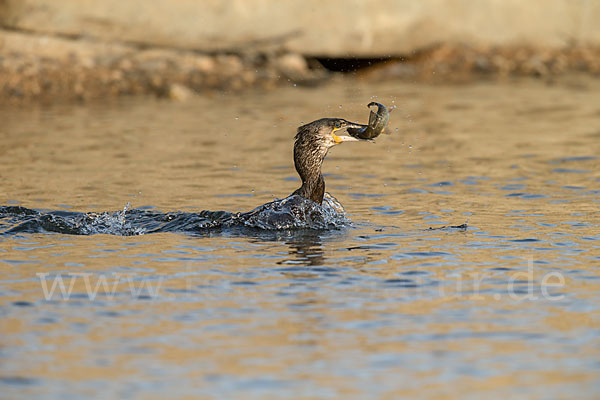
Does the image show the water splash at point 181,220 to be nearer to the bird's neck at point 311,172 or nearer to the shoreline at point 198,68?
the bird's neck at point 311,172

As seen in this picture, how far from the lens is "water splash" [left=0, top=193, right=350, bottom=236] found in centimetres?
910

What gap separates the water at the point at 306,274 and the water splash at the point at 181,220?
2.6 inches

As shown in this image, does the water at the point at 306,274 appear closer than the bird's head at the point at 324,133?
Yes

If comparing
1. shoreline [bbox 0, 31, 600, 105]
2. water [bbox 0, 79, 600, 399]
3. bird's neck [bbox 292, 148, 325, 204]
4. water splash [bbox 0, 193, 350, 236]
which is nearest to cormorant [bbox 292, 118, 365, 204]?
bird's neck [bbox 292, 148, 325, 204]

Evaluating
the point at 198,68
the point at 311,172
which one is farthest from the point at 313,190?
the point at 198,68

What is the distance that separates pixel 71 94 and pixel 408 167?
8.35 metres

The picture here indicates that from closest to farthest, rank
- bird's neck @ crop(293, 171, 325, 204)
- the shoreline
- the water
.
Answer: the water, bird's neck @ crop(293, 171, 325, 204), the shoreline

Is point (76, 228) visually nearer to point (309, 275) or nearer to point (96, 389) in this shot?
point (309, 275)

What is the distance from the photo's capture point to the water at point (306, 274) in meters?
5.35

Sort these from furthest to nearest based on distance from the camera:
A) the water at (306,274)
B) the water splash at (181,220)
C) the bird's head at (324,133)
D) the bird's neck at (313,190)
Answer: the bird's head at (324,133) < the bird's neck at (313,190) < the water splash at (181,220) < the water at (306,274)

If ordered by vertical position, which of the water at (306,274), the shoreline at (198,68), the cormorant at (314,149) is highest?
the shoreline at (198,68)

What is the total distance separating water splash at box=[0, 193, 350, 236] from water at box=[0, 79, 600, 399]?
0.21 ft

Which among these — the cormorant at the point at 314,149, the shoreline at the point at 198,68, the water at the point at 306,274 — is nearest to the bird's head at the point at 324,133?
the cormorant at the point at 314,149

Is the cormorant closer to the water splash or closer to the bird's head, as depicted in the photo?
the bird's head
